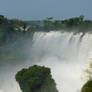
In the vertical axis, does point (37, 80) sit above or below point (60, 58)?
above

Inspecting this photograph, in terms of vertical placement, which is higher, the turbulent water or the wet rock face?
the wet rock face

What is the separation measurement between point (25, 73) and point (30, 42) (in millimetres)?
18663

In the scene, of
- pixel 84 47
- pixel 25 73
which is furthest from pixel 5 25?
pixel 25 73

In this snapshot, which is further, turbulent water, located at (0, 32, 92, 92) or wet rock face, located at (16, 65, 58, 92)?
turbulent water, located at (0, 32, 92, 92)

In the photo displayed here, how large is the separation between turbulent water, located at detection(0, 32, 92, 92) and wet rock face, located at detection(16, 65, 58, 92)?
3.10 m

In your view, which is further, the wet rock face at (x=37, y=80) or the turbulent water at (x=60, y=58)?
the turbulent water at (x=60, y=58)

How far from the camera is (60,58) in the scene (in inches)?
907

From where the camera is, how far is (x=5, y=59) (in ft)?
79.2

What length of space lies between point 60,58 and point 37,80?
12.6 m

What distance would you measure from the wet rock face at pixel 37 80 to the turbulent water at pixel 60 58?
310 cm

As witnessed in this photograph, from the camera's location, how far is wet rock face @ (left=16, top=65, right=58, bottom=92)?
1048 centimetres

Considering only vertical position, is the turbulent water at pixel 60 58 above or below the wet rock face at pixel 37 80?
below

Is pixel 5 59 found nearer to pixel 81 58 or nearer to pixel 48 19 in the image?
pixel 81 58

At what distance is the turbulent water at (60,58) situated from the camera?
16234 mm
